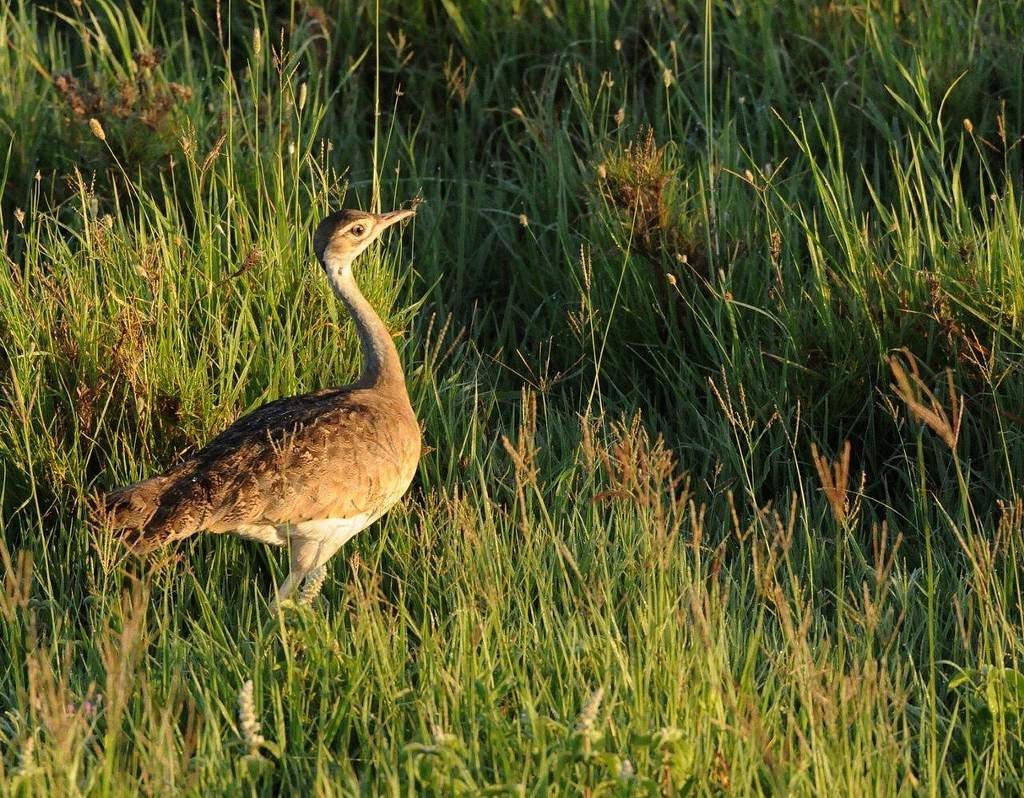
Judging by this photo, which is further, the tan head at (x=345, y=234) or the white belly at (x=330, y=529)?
the tan head at (x=345, y=234)

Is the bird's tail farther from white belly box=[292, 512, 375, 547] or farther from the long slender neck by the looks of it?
the long slender neck

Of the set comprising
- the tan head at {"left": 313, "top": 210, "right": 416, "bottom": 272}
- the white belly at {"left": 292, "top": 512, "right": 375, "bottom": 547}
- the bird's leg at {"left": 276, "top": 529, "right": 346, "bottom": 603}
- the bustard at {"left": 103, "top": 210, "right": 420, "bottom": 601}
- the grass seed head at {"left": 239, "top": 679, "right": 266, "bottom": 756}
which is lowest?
the bird's leg at {"left": 276, "top": 529, "right": 346, "bottom": 603}

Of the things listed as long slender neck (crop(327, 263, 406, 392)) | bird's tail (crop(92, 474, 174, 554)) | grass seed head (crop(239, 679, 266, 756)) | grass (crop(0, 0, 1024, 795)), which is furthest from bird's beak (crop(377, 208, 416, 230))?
grass seed head (crop(239, 679, 266, 756))

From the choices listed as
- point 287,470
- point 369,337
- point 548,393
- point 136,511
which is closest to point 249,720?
point 136,511

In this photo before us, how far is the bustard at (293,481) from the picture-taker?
13.3 ft

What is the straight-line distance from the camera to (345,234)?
4.80 meters

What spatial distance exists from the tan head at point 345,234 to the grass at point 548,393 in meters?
0.30

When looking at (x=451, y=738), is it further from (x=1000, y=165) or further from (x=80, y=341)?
(x=1000, y=165)

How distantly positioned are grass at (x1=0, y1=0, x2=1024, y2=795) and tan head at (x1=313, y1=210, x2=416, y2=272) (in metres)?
0.30

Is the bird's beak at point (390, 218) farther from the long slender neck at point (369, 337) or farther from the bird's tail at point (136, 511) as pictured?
the bird's tail at point (136, 511)

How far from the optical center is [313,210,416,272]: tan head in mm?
4793

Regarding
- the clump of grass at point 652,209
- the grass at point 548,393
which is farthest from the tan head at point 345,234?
the clump of grass at point 652,209

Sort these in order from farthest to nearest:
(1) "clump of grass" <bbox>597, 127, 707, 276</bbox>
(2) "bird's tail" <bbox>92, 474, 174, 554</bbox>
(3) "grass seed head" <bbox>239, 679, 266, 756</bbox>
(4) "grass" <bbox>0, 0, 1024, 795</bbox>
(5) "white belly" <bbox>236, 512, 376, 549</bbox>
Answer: (1) "clump of grass" <bbox>597, 127, 707, 276</bbox>, (5) "white belly" <bbox>236, 512, 376, 549</bbox>, (2) "bird's tail" <bbox>92, 474, 174, 554</bbox>, (4) "grass" <bbox>0, 0, 1024, 795</bbox>, (3) "grass seed head" <bbox>239, 679, 266, 756</bbox>

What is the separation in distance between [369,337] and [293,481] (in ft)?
2.60
